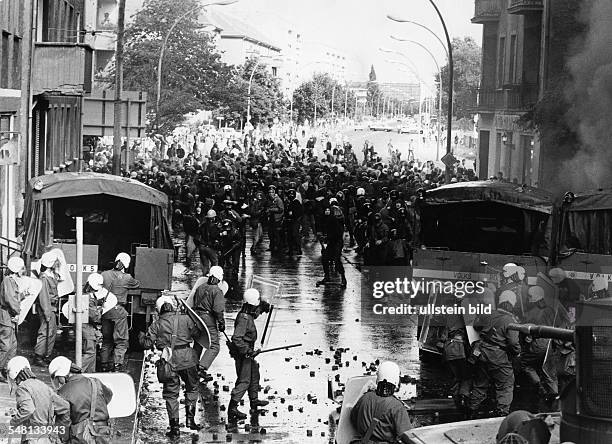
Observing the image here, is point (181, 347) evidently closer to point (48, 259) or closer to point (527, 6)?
point (48, 259)

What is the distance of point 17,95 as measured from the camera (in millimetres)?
26328

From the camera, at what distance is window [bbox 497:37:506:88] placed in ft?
191

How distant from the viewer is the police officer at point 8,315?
671 inches

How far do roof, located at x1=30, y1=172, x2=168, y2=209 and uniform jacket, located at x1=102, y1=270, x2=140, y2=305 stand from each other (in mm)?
1831

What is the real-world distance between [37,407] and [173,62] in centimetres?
4431

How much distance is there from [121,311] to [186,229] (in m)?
11.6

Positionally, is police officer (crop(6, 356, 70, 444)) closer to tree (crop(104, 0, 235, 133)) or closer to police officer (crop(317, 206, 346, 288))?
police officer (crop(317, 206, 346, 288))

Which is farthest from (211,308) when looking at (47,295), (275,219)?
(275,219)

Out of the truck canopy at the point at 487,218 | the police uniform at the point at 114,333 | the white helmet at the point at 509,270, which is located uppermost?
the truck canopy at the point at 487,218

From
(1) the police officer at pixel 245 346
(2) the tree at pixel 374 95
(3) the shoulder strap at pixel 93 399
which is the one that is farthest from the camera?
(2) the tree at pixel 374 95

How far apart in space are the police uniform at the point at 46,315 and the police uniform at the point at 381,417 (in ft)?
25.4

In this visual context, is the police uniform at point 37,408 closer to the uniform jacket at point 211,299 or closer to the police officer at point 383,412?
the police officer at point 383,412

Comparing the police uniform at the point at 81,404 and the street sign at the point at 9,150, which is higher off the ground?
the street sign at the point at 9,150

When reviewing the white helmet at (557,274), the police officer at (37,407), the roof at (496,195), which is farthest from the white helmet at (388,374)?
the roof at (496,195)
